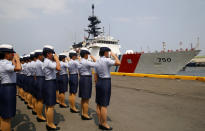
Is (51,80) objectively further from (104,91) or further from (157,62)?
(157,62)

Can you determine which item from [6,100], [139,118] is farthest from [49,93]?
[139,118]

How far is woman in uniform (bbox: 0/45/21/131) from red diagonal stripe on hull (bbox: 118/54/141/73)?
1548 cm

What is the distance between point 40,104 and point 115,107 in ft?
8.32

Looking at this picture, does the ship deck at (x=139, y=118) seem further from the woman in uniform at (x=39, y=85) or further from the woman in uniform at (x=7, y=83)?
the woman in uniform at (x=7, y=83)

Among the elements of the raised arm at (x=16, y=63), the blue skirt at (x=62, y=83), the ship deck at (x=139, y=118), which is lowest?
the ship deck at (x=139, y=118)

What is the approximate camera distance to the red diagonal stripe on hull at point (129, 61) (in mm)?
17172

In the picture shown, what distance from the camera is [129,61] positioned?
17.5 metres

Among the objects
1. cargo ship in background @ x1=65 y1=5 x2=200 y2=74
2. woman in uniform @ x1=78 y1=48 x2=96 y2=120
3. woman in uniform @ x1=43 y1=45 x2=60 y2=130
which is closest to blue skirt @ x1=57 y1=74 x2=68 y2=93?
woman in uniform @ x1=78 y1=48 x2=96 y2=120

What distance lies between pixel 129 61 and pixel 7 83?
1587cm

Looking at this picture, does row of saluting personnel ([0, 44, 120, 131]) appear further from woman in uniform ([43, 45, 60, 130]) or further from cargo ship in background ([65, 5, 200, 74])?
cargo ship in background ([65, 5, 200, 74])

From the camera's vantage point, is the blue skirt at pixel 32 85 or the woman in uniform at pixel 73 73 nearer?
the blue skirt at pixel 32 85

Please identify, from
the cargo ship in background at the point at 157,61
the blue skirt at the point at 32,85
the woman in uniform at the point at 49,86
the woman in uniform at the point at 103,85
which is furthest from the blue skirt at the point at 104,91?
the cargo ship in background at the point at 157,61

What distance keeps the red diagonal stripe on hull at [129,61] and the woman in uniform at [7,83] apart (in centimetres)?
1548

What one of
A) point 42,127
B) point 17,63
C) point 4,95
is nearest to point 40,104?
point 42,127
